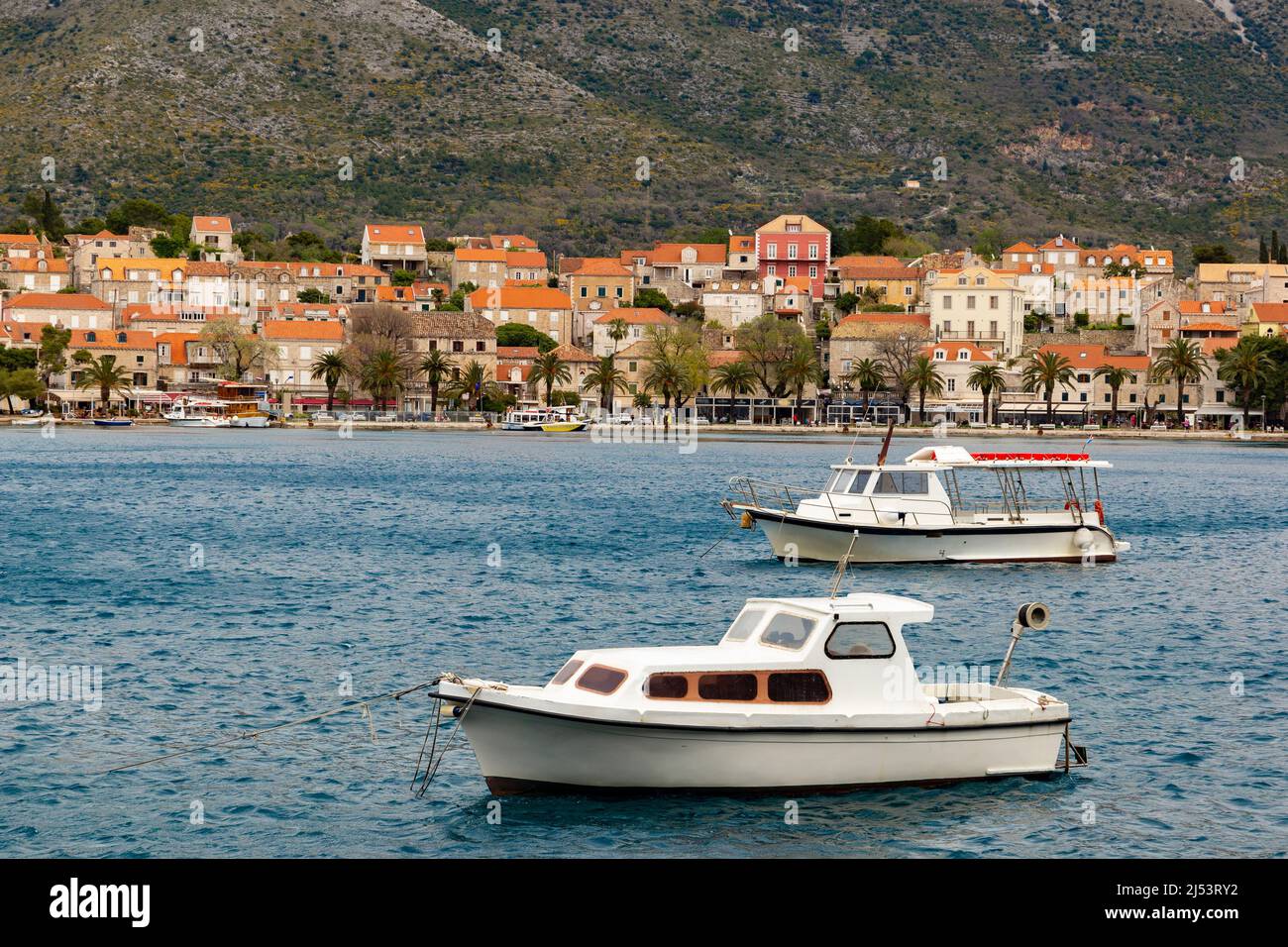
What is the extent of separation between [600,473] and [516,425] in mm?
66032

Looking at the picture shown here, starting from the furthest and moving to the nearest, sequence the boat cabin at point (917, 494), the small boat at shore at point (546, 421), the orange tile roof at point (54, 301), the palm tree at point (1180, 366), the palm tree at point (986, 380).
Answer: the orange tile roof at point (54, 301) → the small boat at shore at point (546, 421) → the palm tree at point (986, 380) → the palm tree at point (1180, 366) → the boat cabin at point (917, 494)

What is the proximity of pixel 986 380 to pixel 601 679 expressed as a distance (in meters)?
139

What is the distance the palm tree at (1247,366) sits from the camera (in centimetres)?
14912

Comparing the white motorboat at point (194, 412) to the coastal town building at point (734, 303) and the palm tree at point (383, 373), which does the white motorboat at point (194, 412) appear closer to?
the palm tree at point (383, 373)

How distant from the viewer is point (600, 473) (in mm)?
99625

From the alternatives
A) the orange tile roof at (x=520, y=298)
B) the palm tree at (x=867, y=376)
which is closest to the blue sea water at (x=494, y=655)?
the palm tree at (x=867, y=376)

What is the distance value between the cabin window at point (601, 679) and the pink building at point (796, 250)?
178177 mm

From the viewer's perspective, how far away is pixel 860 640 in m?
22.0

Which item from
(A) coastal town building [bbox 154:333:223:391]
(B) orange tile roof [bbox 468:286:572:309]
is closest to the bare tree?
(B) orange tile roof [bbox 468:286:572:309]

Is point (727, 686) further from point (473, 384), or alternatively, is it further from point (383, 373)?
point (473, 384)

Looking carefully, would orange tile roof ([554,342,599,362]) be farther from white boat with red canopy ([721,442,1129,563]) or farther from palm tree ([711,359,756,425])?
white boat with red canopy ([721,442,1129,563])
